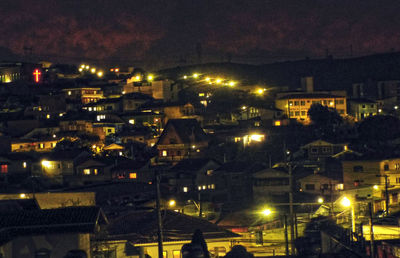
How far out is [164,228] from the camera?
1688 cm

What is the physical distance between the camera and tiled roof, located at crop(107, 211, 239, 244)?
15961 millimetres

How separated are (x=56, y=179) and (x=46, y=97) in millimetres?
13736

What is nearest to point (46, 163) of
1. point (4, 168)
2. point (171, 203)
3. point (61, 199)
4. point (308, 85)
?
point (4, 168)

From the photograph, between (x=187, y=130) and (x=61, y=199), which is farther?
(x=187, y=130)

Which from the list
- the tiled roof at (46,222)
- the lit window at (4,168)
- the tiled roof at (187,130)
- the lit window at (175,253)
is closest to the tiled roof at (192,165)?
the tiled roof at (187,130)

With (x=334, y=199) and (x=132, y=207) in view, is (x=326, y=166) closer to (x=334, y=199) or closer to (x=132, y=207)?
Result: (x=334, y=199)

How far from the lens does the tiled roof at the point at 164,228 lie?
15961mm

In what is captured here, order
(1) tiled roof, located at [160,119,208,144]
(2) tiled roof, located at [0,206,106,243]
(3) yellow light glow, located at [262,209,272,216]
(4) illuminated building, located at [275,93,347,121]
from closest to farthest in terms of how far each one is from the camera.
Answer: (2) tiled roof, located at [0,206,106,243]
(3) yellow light glow, located at [262,209,272,216]
(1) tiled roof, located at [160,119,208,144]
(4) illuminated building, located at [275,93,347,121]

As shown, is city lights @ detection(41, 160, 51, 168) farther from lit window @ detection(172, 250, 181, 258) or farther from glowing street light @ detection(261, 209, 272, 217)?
lit window @ detection(172, 250, 181, 258)

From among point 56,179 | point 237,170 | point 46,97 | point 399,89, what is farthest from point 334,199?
point 399,89

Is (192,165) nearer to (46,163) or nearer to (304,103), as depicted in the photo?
(46,163)

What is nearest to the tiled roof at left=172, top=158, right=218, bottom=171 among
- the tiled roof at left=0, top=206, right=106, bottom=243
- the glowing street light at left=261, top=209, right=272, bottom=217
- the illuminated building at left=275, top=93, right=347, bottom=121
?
the glowing street light at left=261, top=209, right=272, bottom=217

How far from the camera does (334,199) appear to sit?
25391mm

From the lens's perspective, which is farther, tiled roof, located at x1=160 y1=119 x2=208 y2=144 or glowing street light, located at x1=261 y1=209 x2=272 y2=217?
tiled roof, located at x1=160 y1=119 x2=208 y2=144
